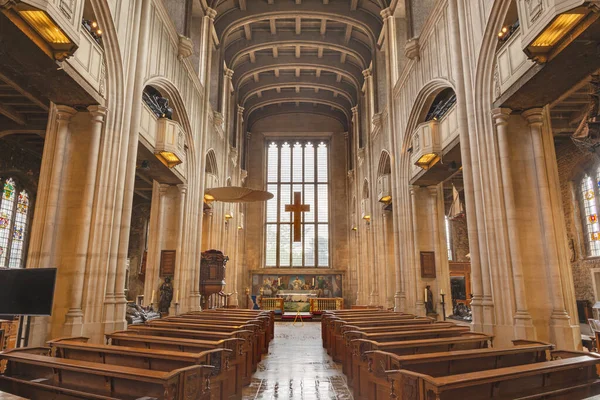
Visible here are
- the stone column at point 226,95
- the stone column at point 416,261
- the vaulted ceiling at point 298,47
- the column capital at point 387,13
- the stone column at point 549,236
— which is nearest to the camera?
the stone column at point 549,236

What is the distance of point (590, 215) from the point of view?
1395 cm

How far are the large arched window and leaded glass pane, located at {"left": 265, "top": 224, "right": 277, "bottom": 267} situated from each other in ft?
43.1

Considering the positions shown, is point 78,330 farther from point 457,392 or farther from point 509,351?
point 509,351

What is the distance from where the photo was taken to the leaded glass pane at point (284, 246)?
969 inches

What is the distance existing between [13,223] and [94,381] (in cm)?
1354

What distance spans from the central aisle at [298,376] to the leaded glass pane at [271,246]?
15074 millimetres

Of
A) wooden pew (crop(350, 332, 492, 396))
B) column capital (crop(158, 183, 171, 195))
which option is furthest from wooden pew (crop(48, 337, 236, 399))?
column capital (crop(158, 183, 171, 195))

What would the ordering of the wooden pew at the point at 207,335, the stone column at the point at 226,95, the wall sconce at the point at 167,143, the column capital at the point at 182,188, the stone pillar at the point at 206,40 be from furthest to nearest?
the stone column at the point at 226,95, the stone pillar at the point at 206,40, the column capital at the point at 182,188, the wall sconce at the point at 167,143, the wooden pew at the point at 207,335

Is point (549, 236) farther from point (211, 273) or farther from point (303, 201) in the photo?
point (303, 201)

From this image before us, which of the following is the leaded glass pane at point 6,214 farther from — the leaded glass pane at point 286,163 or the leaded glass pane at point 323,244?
the leaded glass pane at point 323,244

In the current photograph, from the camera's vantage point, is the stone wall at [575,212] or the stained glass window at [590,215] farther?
the stone wall at [575,212]

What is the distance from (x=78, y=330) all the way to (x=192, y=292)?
5.93m

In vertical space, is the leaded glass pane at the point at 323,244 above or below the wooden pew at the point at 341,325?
above

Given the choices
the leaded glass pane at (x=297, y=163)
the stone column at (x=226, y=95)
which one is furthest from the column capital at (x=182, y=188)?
the leaded glass pane at (x=297, y=163)
